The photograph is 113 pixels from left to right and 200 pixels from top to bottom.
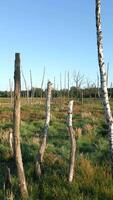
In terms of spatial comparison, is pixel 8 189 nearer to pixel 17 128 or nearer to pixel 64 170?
pixel 17 128

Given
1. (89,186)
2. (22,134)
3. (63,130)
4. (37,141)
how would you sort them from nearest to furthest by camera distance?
(89,186) → (37,141) → (22,134) → (63,130)

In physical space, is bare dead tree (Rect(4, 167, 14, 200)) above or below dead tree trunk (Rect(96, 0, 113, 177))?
below

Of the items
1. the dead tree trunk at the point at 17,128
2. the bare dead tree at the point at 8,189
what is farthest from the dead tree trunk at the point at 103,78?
the bare dead tree at the point at 8,189

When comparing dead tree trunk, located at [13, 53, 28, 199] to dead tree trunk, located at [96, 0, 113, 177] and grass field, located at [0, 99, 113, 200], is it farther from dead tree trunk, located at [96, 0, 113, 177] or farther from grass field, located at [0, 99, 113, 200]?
dead tree trunk, located at [96, 0, 113, 177]

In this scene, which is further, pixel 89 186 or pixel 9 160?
pixel 9 160

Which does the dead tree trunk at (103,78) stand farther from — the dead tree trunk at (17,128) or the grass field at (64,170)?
the dead tree trunk at (17,128)

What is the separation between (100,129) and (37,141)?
528 centimetres

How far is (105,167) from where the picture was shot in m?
10.7

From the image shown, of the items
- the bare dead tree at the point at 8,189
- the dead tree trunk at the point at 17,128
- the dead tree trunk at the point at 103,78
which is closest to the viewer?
the bare dead tree at the point at 8,189

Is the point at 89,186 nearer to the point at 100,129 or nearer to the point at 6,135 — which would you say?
the point at 6,135

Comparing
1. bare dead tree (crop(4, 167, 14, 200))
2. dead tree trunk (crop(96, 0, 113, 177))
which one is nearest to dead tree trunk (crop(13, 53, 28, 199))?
bare dead tree (crop(4, 167, 14, 200))

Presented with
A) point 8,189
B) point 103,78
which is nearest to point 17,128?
point 8,189

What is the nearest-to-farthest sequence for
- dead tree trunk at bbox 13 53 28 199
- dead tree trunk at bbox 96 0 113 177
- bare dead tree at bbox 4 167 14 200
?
bare dead tree at bbox 4 167 14 200, dead tree trunk at bbox 13 53 28 199, dead tree trunk at bbox 96 0 113 177

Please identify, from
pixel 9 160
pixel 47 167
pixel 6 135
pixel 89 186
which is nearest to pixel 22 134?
pixel 6 135
